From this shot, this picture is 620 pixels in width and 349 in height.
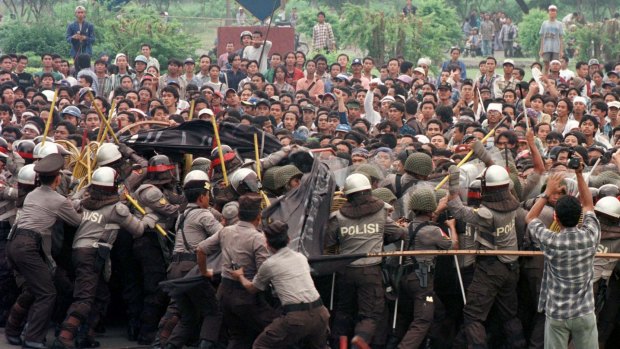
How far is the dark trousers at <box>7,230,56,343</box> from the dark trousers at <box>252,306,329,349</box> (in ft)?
9.87

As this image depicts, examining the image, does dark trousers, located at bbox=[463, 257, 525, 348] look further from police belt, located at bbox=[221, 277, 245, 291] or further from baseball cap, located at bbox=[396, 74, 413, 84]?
baseball cap, located at bbox=[396, 74, 413, 84]

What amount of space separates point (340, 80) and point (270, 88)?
173 centimetres

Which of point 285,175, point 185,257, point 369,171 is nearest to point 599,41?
point 369,171

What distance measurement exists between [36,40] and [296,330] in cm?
2145

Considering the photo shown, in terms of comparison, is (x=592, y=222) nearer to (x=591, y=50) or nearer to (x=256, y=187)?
(x=256, y=187)

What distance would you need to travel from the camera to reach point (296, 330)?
11727mm

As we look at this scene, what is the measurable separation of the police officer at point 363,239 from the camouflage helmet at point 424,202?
0.87 feet

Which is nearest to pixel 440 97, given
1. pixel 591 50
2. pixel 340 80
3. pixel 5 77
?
pixel 340 80

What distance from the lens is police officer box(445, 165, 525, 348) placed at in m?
13.0

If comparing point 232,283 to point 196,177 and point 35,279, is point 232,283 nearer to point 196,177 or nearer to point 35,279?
point 196,177

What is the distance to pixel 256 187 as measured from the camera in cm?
1341

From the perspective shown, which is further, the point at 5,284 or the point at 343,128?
the point at 343,128

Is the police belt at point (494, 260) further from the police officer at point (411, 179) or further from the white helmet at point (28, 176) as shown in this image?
the white helmet at point (28, 176)

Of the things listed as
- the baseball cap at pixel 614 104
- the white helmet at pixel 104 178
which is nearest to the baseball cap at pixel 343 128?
the baseball cap at pixel 614 104
